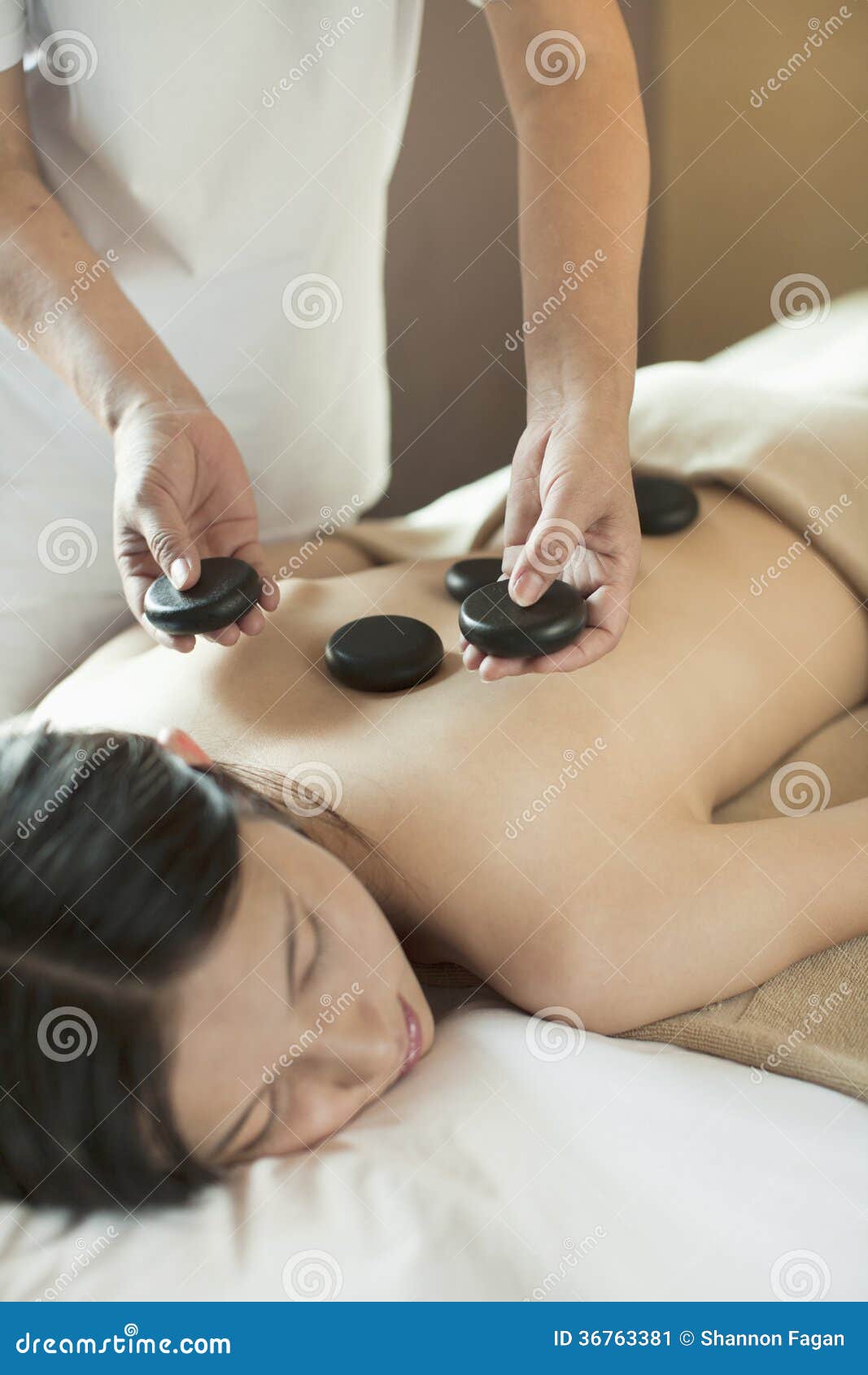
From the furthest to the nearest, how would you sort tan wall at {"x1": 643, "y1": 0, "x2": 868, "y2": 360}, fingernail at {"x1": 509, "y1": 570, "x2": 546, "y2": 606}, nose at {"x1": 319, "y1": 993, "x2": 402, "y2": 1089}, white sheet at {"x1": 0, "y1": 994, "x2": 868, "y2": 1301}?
tan wall at {"x1": 643, "y1": 0, "x2": 868, "y2": 360}, fingernail at {"x1": 509, "y1": 570, "x2": 546, "y2": 606}, nose at {"x1": 319, "y1": 993, "x2": 402, "y2": 1089}, white sheet at {"x1": 0, "y1": 994, "x2": 868, "y2": 1301}

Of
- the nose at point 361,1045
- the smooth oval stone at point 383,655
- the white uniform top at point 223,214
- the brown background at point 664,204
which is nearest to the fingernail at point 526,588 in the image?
the smooth oval stone at point 383,655

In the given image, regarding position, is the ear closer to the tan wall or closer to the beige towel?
the beige towel

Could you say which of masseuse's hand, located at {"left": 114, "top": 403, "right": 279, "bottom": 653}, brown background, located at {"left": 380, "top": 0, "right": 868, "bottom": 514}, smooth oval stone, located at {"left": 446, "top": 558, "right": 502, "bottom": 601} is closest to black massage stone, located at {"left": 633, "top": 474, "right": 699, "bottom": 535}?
smooth oval stone, located at {"left": 446, "top": 558, "right": 502, "bottom": 601}

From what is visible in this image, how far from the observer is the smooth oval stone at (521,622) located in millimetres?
890

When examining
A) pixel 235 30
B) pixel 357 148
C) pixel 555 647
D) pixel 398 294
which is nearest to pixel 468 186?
pixel 398 294

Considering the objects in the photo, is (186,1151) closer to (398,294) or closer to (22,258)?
(22,258)

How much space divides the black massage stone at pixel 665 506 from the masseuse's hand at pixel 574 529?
0.12m

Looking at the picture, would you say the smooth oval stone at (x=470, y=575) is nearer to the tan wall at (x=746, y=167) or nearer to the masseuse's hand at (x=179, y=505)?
the masseuse's hand at (x=179, y=505)

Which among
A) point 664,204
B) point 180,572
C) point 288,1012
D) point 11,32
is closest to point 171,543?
point 180,572

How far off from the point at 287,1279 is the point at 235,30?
1081mm

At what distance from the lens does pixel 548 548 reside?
36.8 inches

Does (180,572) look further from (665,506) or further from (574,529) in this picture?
(665,506)

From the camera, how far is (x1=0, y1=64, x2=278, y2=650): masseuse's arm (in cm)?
110

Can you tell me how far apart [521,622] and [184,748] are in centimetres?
27
